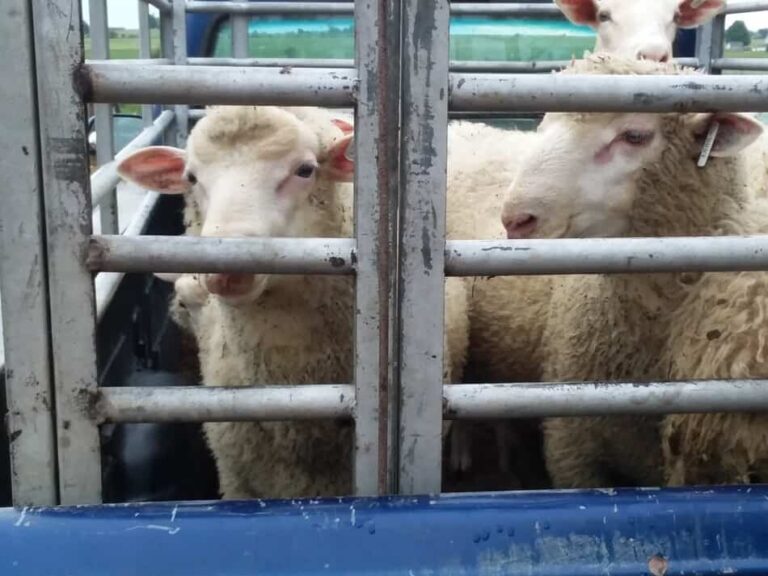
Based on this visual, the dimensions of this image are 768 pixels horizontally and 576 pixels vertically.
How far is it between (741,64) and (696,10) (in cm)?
65

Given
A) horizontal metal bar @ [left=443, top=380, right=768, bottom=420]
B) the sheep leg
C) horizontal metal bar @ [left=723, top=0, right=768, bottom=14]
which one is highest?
horizontal metal bar @ [left=723, top=0, right=768, bottom=14]

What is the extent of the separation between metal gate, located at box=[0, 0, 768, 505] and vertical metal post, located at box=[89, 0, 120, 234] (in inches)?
59.8

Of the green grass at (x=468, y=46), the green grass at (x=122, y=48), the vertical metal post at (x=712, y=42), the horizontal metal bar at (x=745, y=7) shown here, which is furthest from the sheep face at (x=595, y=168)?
the vertical metal post at (x=712, y=42)

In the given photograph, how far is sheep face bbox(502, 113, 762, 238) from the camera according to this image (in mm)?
2307

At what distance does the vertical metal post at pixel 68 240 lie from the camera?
135cm

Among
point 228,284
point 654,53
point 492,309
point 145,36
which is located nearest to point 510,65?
point 654,53

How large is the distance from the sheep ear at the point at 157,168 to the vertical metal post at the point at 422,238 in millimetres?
1257

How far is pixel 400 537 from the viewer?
140cm

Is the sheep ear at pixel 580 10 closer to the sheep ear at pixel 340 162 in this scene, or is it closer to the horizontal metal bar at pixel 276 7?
the horizontal metal bar at pixel 276 7

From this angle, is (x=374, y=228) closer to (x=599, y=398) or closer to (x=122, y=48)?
(x=599, y=398)

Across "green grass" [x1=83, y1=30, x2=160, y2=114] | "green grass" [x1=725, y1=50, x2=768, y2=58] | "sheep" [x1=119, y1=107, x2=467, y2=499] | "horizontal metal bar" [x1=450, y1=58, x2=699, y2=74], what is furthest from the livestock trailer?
"green grass" [x1=725, y1=50, x2=768, y2=58]

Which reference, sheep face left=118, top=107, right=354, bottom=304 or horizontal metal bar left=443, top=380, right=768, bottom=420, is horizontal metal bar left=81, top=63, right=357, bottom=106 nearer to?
horizontal metal bar left=443, top=380, right=768, bottom=420

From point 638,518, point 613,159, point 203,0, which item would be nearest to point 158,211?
point 203,0

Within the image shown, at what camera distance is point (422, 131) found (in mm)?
1417
